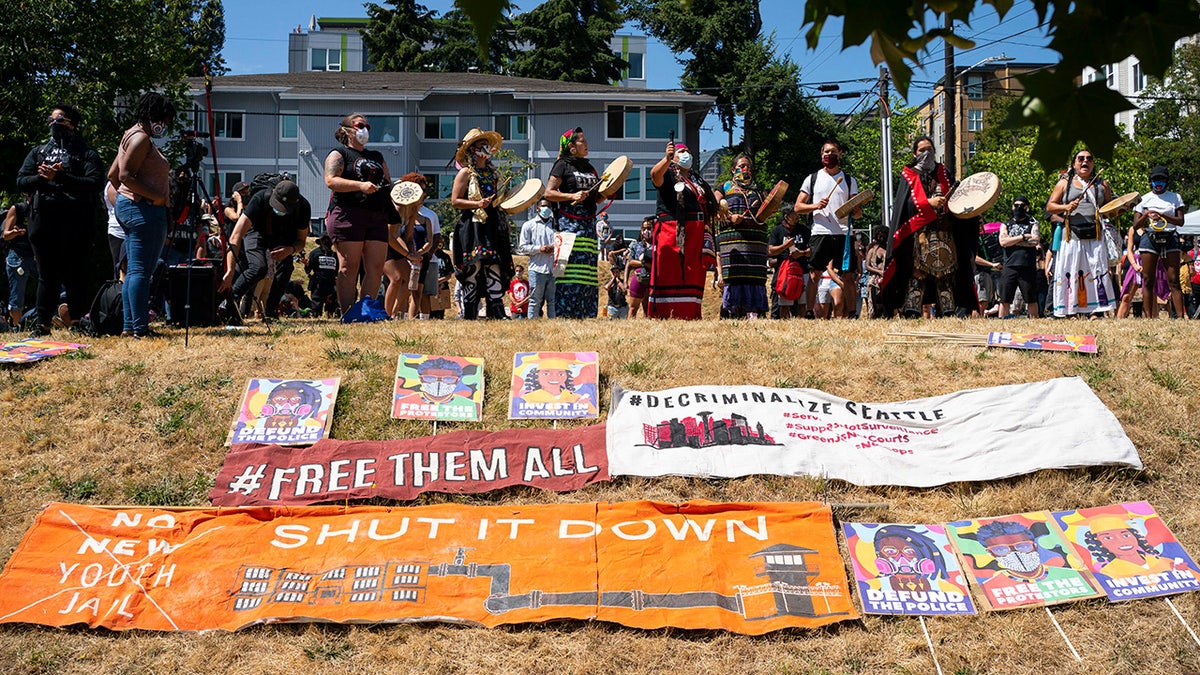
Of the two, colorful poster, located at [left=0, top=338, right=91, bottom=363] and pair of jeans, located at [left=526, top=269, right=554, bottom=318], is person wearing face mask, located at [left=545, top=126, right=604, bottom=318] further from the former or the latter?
colorful poster, located at [left=0, top=338, right=91, bottom=363]

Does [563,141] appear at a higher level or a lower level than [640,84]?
lower

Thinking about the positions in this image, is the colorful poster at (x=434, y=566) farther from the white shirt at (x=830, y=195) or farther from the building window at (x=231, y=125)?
the building window at (x=231, y=125)

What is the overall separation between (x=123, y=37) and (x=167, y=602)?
77.5 ft

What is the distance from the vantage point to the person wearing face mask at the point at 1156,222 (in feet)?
39.7

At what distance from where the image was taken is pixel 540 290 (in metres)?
11.5

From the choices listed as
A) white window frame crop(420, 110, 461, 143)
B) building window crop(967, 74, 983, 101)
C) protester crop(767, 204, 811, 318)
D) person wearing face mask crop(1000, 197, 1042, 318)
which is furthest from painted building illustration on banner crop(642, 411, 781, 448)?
white window frame crop(420, 110, 461, 143)

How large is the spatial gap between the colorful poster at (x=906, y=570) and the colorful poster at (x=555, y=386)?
211cm

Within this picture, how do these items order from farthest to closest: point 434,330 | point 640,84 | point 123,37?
point 640,84 → point 123,37 → point 434,330

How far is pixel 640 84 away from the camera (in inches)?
2266

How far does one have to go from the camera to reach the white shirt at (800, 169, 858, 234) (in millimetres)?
11312

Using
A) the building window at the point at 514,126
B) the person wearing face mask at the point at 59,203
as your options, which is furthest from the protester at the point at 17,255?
the building window at the point at 514,126

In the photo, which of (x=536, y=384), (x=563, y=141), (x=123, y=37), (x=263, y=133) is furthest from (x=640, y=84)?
(x=536, y=384)

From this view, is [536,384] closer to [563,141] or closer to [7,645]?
[7,645]

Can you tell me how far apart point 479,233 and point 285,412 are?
444 cm
